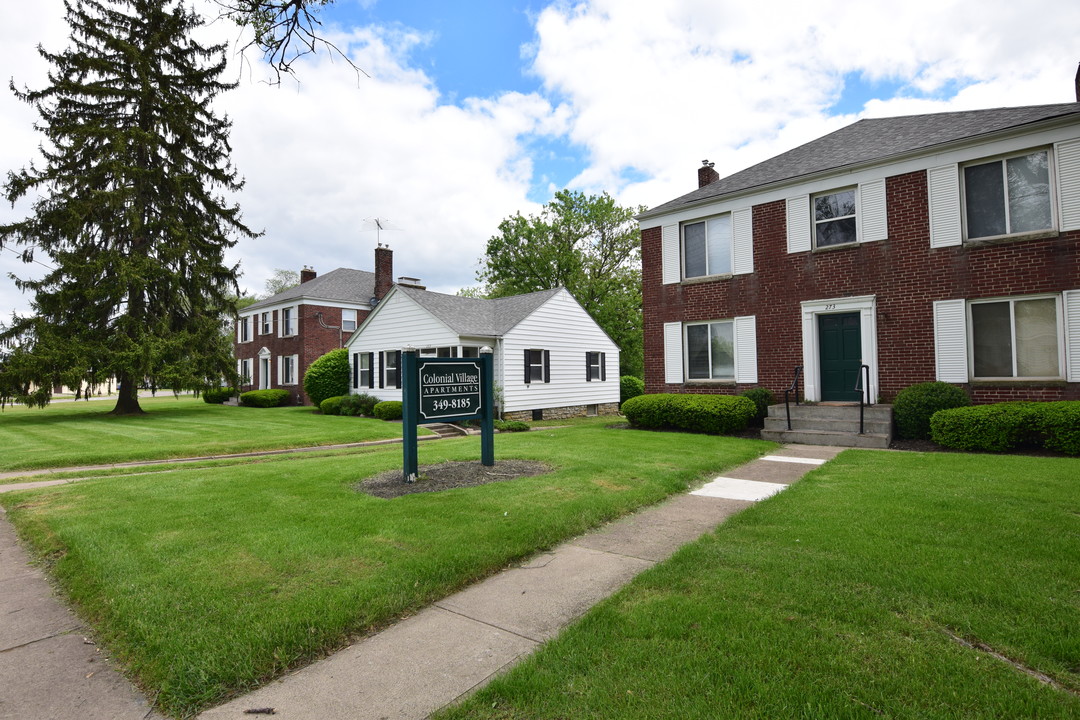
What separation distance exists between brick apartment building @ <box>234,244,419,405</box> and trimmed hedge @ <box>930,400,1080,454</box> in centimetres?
2513

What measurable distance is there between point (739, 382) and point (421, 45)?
11666mm

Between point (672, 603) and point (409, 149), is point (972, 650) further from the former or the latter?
point (409, 149)

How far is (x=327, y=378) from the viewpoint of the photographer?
2425 centimetres

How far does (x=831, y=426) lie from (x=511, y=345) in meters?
11.3

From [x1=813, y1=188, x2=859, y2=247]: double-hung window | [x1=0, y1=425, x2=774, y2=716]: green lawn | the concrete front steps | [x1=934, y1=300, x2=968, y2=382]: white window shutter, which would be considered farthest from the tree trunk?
[x1=934, y1=300, x2=968, y2=382]: white window shutter

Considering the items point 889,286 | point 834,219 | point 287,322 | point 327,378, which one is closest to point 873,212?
point 834,219

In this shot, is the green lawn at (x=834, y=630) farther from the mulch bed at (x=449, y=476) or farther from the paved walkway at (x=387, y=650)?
the mulch bed at (x=449, y=476)

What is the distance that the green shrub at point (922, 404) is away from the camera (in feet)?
35.9

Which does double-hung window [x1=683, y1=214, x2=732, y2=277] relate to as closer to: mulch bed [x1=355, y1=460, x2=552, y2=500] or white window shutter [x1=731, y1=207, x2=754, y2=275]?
white window shutter [x1=731, y1=207, x2=754, y2=275]

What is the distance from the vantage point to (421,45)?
5844 millimetres

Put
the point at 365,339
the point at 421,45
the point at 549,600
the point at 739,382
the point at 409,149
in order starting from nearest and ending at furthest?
1. the point at 549,600
2. the point at 421,45
3. the point at 409,149
4. the point at 739,382
5. the point at 365,339

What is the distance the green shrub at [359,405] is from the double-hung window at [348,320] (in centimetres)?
993

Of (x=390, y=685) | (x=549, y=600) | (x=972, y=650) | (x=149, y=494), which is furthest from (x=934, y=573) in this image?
(x=149, y=494)

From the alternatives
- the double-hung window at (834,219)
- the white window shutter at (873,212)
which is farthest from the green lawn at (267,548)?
the double-hung window at (834,219)
